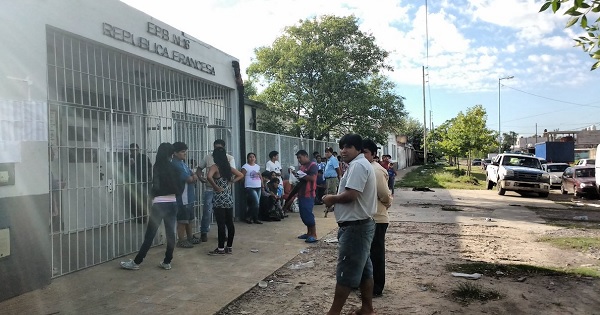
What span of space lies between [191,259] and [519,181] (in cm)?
1555

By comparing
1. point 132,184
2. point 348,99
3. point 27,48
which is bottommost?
point 132,184

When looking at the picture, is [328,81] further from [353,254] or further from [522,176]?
[353,254]

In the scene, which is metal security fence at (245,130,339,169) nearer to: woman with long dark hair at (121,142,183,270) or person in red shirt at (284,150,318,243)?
person in red shirt at (284,150,318,243)

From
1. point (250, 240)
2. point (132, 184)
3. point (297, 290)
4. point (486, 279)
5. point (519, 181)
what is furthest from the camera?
point (519, 181)

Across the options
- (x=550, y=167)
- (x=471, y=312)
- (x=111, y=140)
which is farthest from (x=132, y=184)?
(x=550, y=167)

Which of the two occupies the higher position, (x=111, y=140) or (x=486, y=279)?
(x=111, y=140)

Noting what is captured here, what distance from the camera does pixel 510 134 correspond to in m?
113

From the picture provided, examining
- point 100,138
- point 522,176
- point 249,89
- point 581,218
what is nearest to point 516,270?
point 100,138

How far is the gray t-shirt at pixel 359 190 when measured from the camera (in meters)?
3.73

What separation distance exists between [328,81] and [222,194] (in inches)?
535

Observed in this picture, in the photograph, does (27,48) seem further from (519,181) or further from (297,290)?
(519,181)

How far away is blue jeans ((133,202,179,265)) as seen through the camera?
5617 millimetres

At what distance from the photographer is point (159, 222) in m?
5.62

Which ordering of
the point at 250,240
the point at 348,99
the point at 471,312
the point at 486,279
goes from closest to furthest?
the point at 471,312
the point at 486,279
the point at 250,240
the point at 348,99
